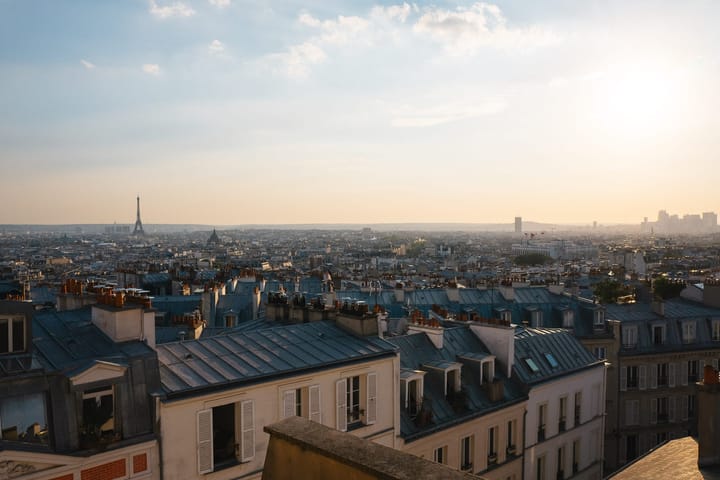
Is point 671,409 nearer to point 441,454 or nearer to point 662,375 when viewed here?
point 662,375

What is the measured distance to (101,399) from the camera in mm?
10695

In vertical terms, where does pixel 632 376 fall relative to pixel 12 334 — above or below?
below

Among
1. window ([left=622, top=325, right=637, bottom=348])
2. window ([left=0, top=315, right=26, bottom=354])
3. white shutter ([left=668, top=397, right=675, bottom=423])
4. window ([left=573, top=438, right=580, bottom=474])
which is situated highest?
window ([left=0, top=315, right=26, bottom=354])

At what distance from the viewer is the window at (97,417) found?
10266mm

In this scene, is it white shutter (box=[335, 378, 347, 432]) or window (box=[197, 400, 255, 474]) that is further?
white shutter (box=[335, 378, 347, 432])

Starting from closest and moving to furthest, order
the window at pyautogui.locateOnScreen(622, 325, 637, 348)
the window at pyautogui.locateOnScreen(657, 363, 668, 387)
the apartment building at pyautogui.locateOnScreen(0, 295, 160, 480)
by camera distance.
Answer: the apartment building at pyautogui.locateOnScreen(0, 295, 160, 480) < the window at pyautogui.locateOnScreen(657, 363, 668, 387) < the window at pyautogui.locateOnScreen(622, 325, 637, 348)

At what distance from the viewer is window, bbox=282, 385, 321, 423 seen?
13.1 meters

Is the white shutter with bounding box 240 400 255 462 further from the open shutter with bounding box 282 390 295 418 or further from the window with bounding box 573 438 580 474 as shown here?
the window with bounding box 573 438 580 474

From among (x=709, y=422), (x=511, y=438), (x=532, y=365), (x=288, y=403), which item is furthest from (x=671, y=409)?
(x=288, y=403)

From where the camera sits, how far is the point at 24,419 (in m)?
9.77

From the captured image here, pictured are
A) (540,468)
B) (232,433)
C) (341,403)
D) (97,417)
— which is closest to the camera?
(97,417)

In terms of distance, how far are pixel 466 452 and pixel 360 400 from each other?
491 centimetres

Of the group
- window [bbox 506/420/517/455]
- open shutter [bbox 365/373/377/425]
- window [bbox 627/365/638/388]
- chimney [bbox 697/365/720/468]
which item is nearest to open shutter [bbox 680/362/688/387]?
window [bbox 627/365/638/388]

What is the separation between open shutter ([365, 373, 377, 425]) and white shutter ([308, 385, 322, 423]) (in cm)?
157
